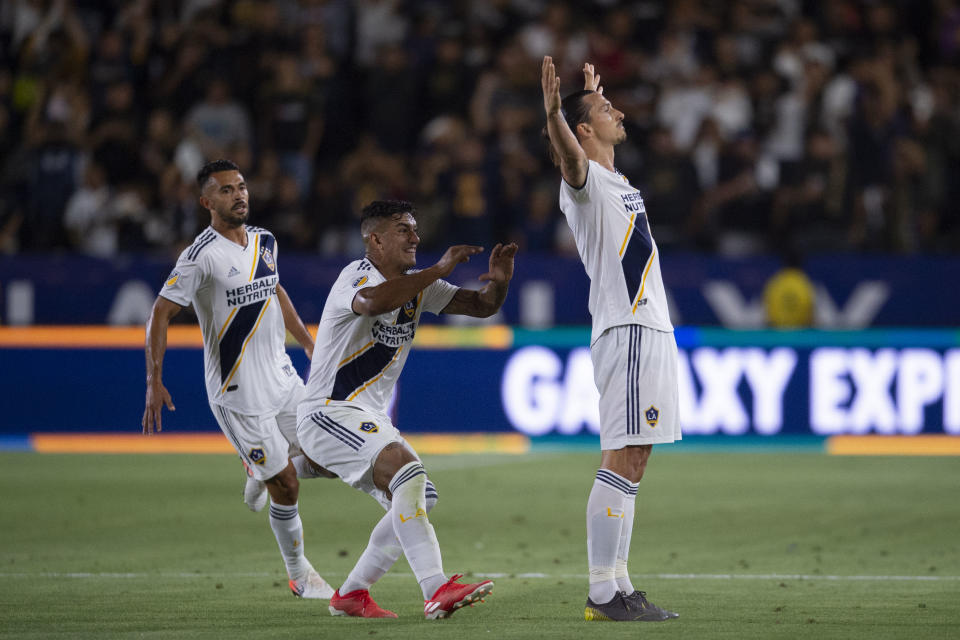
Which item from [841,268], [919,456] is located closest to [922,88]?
[841,268]

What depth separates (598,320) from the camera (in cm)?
674

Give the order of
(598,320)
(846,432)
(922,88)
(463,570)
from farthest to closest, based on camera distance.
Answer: (922,88) < (846,432) < (463,570) < (598,320)

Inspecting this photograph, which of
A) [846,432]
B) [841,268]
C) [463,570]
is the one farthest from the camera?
[841,268]

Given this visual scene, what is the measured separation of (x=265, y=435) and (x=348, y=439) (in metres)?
1.25

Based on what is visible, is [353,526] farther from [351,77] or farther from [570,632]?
[351,77]

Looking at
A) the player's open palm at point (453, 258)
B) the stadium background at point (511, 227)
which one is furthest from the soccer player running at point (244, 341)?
the stadium background at point (511, 227)

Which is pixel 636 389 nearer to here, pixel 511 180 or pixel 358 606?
pixel 358 606

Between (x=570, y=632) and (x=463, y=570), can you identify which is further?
(x=463, y=570)

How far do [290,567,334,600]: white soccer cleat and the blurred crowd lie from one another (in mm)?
8678

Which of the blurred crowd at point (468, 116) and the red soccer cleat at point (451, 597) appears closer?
the red soccer cleat at point (451, 597)

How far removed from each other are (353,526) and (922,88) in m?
10.8

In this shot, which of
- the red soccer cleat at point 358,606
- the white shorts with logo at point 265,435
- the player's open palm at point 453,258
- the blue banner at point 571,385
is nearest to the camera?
the player's open palm at point 453,258

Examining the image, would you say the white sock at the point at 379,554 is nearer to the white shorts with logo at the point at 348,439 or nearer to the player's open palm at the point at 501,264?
the white shorts with logo at the point at 348,439

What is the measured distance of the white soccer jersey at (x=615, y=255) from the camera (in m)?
6.66
